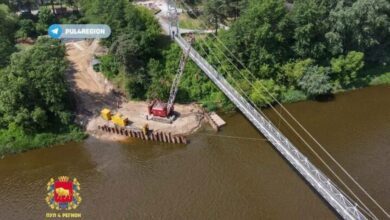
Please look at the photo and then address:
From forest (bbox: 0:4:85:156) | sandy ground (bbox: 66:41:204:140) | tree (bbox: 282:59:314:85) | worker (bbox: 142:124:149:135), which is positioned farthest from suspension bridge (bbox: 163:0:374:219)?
forest (bbox: 0:4:85:156)

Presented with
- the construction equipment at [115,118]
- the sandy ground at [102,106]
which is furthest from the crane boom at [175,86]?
the construction equipment at [115,118]

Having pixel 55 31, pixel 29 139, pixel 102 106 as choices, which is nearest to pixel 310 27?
pixel 102 106

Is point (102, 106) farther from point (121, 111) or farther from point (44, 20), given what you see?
point (44, 20)

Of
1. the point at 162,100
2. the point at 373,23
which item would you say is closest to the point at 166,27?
the point at 162,100

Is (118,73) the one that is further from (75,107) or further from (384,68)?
(384,68)

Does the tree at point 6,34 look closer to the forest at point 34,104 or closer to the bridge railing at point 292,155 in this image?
the forest at point 34,104

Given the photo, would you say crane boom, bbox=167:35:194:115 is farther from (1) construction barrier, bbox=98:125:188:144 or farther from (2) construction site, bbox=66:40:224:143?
(1) construction barrier, bbox=98:125:188:144
